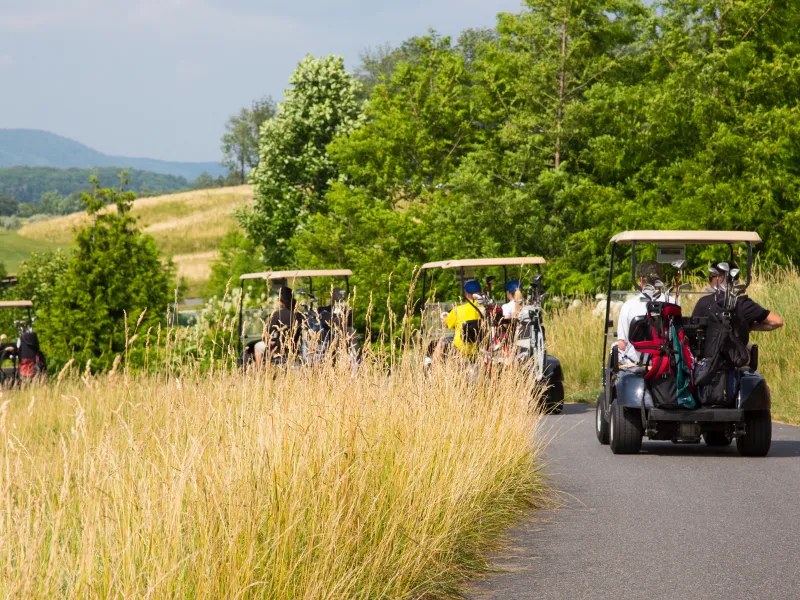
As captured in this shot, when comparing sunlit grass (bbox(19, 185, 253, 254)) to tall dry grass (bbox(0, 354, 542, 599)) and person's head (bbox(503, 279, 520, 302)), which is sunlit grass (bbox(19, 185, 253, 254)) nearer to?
person's head (bbox(503, 279, 520, 302))

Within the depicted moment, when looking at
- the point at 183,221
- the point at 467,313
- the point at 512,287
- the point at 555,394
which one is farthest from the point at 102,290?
the point at 183,221

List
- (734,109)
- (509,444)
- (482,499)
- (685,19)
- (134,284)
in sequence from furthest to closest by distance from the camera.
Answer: (685,19) → (734,109) → (134,284) → (509,444) → (482,499)

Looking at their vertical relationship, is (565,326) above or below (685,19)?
below

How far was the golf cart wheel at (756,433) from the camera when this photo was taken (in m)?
10.9

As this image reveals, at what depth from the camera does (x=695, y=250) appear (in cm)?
2966

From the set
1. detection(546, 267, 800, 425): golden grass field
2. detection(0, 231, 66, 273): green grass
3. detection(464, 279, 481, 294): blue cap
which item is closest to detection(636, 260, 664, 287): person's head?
detection(464, 279, 481, 294): blue cap

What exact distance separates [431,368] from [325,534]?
4263mm

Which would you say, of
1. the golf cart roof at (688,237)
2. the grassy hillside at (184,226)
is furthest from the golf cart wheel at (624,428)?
the grassy hillside at (184,226)

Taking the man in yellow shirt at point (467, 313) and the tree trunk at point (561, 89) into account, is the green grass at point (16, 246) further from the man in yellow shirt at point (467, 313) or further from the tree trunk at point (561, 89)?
the man in yellow shirt at point (467, 313)

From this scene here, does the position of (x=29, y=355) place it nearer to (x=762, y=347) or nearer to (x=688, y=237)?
(x=762, y=347)

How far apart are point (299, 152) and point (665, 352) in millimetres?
34246

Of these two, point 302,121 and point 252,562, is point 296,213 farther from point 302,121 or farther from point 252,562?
point 252,562

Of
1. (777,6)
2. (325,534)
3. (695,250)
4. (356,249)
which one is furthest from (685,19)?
(325,534)

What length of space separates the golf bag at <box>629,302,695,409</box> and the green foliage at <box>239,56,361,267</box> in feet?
105
